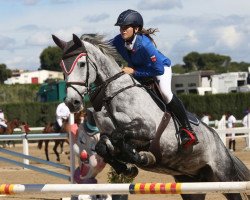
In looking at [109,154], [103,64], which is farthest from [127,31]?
[109,154]

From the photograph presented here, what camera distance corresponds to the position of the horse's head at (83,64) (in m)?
6.73

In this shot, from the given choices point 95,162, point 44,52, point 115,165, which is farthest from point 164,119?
point 44,52

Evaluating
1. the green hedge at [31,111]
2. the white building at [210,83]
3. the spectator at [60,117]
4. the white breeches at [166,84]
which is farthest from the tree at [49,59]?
the white breeches at [166,84]

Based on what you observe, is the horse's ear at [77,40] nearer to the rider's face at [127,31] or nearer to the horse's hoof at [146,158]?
the rider's face at [127,31]

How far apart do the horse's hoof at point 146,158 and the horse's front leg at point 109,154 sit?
0.21m

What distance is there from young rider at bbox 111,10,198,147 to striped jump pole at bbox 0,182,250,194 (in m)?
1.48

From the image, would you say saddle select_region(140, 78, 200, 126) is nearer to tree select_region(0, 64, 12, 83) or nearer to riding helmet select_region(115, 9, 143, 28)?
riding helmet select_region(115, 9, 143, 28)

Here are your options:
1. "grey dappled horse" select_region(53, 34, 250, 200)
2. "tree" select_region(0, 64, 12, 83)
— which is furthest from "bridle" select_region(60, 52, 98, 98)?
"tree" select_region(0, 64, 12, 83)

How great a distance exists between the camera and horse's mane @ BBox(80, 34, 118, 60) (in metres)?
7.19

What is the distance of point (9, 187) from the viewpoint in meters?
6.29

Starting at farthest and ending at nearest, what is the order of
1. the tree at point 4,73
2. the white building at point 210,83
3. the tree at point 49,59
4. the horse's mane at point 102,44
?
the tree at point 49,59, the tree at point 4,73, the white building at point 210,83, the horse's mane at point 102,44

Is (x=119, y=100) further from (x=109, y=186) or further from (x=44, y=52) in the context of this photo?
(x=44, y=52)

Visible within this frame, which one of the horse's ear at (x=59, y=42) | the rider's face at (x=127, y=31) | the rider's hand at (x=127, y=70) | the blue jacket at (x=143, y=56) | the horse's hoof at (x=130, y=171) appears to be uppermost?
the rider's face at (x=127, y=31)

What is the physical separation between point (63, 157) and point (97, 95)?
620 inches
